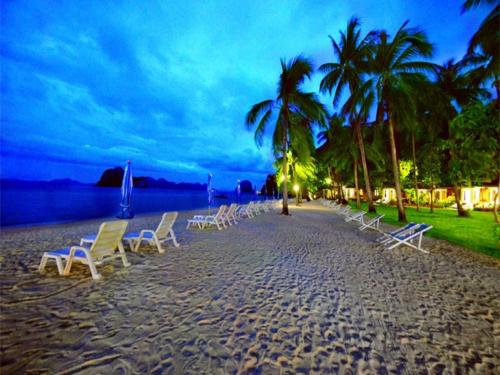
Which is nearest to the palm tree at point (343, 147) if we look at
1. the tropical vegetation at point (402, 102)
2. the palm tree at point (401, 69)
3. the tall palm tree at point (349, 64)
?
the tropical vegetation at point (402, 102)

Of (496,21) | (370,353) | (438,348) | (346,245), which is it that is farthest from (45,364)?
(496,21)

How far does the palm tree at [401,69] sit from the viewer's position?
1065cm

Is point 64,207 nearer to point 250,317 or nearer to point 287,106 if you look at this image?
point 287,106

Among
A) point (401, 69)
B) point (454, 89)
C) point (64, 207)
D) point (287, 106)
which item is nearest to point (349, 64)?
point (401, 69)

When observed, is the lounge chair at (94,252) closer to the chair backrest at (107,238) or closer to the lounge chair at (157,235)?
the chair backrest at (107,238)

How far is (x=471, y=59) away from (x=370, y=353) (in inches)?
917

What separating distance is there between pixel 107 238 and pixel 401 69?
14044mm

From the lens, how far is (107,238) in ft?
13.2

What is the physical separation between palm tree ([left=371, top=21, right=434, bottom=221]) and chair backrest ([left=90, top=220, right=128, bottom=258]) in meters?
11.8

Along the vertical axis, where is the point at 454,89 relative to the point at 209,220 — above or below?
above

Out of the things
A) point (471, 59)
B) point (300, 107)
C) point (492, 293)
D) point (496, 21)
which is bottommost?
point (492, 293)

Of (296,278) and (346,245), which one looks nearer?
(296,278)

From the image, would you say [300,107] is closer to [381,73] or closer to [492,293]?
[381,73]

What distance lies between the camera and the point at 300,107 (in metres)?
14.4
